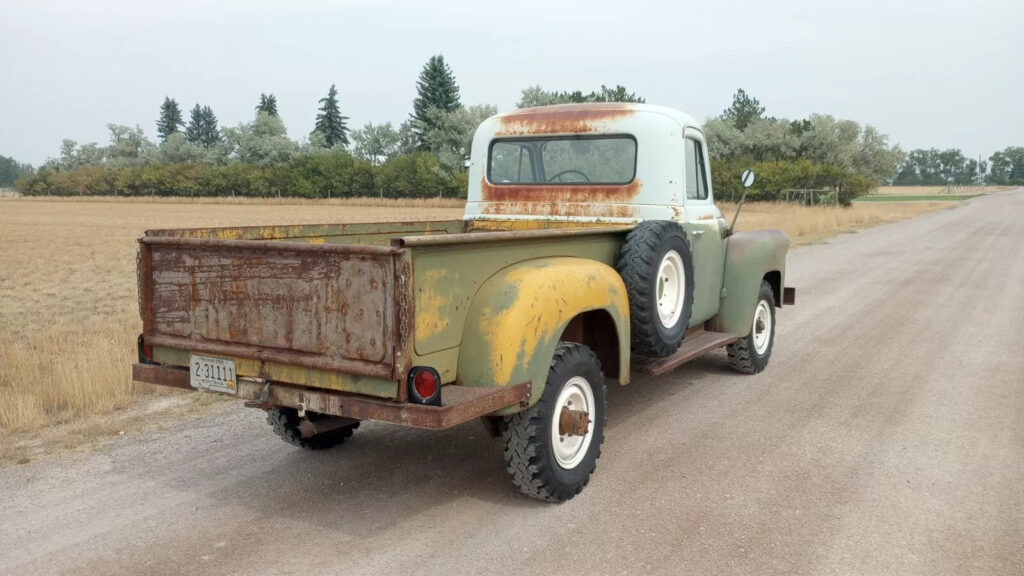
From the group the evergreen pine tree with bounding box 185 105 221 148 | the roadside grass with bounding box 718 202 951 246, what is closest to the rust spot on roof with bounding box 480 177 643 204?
the roadside grass with bounding box 718 202 951 246

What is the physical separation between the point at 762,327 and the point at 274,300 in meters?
4.78

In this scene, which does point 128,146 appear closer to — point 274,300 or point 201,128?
point 201,128

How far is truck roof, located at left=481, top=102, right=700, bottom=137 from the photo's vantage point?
5.83 meters

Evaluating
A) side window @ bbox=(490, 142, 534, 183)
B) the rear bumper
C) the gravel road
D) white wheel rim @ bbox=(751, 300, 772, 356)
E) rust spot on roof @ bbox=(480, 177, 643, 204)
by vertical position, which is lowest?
the gravel road

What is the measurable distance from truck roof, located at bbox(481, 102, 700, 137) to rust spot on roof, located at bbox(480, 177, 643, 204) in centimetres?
40

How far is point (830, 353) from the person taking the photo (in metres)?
7.75

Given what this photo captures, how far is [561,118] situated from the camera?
6.01 metres

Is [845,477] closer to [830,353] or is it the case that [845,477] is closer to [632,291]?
[632,291]

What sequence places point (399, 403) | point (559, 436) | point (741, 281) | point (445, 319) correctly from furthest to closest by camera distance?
point (741, 281) → point (559, 436) → point (445, 319) → point (399, 403)

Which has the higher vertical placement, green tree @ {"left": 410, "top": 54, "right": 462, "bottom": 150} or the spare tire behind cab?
green tree @ {"left": 410, "top": 54, "right": 462, "bottom": 150}

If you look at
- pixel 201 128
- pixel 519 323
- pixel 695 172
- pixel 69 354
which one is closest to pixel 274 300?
pixel 519 323

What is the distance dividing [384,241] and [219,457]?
189 centimetres

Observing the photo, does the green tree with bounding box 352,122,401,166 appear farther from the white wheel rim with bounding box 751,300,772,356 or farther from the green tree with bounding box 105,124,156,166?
the white wheel rim with bounding box 751,300,772,356

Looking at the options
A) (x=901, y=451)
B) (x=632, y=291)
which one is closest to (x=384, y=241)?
(x=632, y=291)
